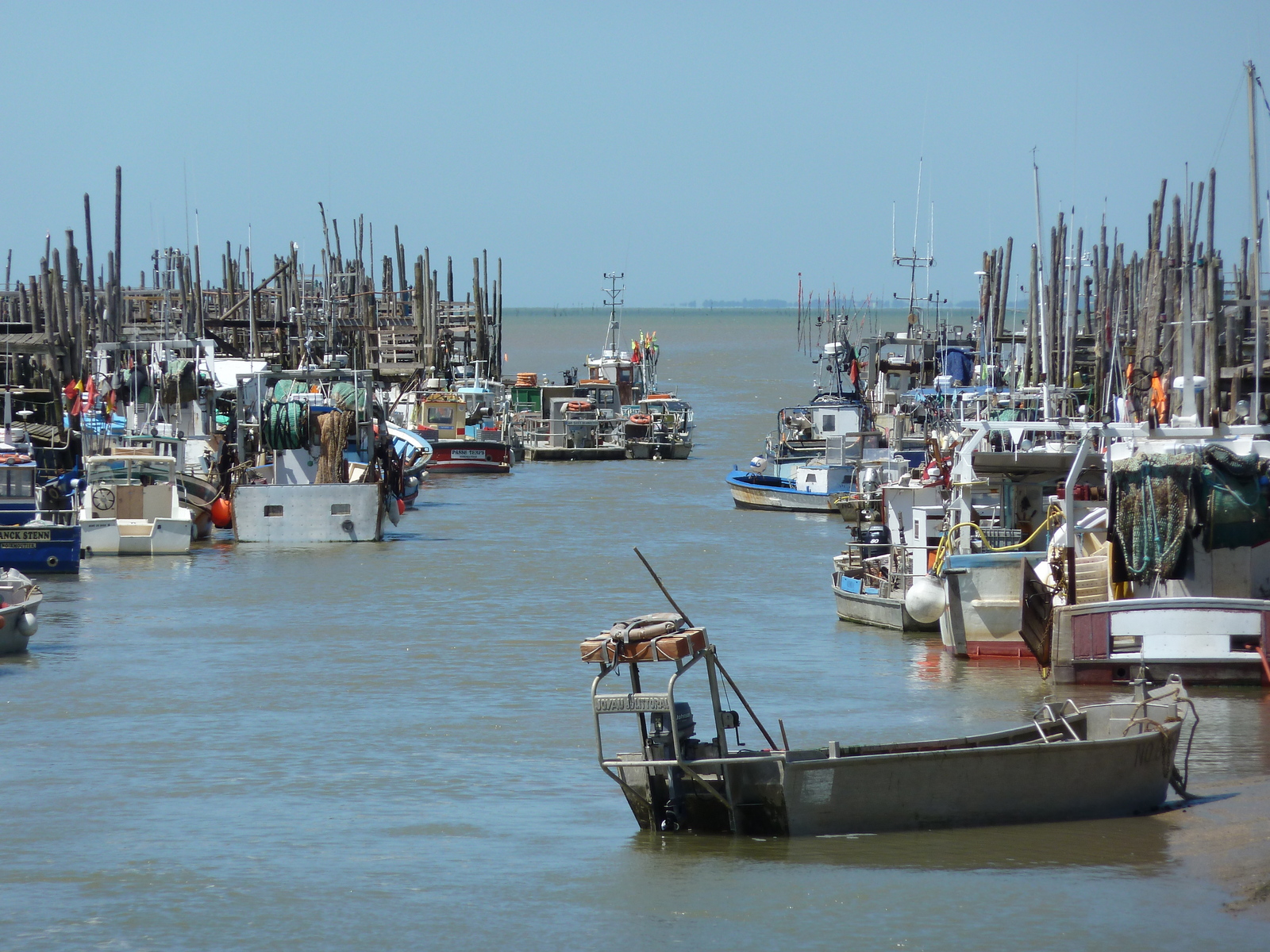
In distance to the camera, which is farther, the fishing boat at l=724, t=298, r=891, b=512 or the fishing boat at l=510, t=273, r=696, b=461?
the fishing boat at l=510, t=273, r=696, b=461

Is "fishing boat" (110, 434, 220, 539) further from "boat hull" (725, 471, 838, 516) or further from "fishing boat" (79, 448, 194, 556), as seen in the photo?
"boat hull" (725, 471, 838, 516)

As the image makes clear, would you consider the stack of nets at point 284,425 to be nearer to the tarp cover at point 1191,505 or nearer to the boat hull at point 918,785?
the tarp cover at point 1191,505

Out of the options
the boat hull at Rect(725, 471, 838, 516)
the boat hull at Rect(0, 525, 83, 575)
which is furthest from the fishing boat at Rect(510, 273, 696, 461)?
the boat hull at Rect(0, 525, 83, 575)

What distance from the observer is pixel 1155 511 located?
19.1 metres

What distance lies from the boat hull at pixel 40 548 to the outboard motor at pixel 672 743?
19.0 metres

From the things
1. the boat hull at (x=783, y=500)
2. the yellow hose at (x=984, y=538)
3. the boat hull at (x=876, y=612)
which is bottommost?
the boat hull at (x=876, y=612)

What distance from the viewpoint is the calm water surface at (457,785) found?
12.4 meters

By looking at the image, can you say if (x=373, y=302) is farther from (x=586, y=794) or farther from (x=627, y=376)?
(x=586, y=794)

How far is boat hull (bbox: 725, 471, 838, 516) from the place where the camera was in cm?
4253

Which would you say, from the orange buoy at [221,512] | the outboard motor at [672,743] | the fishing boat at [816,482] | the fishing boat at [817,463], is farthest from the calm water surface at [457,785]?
the fishing boat at [817,463]

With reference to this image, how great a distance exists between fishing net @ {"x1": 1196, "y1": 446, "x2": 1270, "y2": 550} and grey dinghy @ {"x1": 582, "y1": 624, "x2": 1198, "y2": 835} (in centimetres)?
548

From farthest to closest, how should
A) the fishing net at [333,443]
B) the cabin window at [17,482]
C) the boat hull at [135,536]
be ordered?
the fishing net at [333,443] → the boat hull at [135,536] → the cabin window at [17,482]

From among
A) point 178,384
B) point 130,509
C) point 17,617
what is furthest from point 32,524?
point 178,384

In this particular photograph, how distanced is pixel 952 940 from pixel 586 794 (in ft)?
15.3
